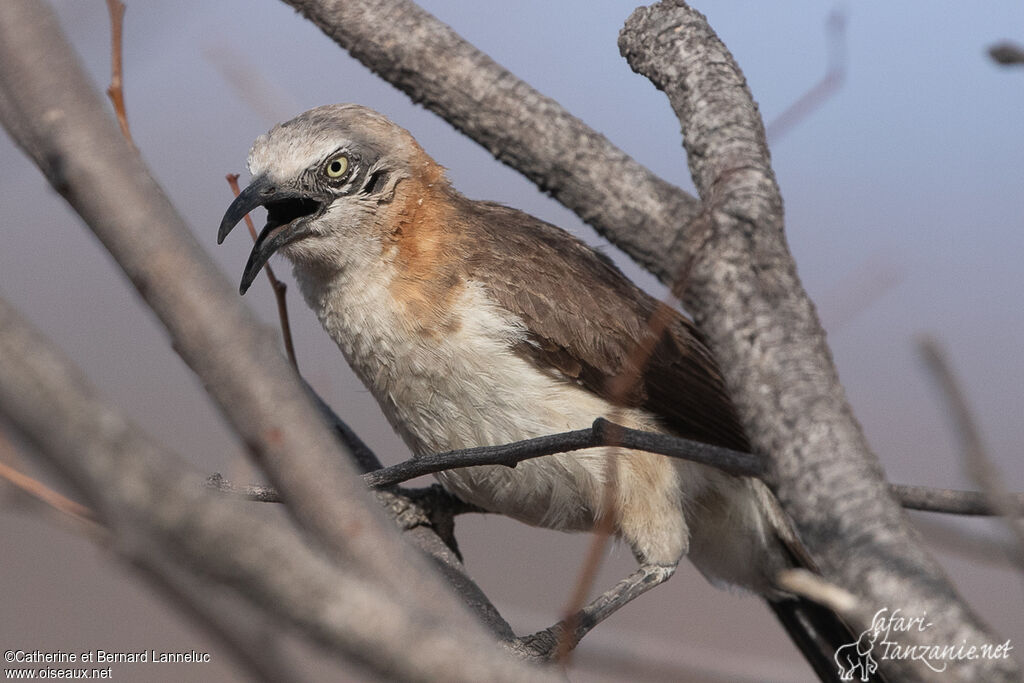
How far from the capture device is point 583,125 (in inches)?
104

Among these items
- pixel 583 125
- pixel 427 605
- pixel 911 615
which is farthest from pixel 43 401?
pixel 583 125

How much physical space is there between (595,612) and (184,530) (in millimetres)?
3089

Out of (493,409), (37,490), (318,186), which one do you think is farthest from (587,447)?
(318,186)

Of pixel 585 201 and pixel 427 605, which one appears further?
pixel 585 201

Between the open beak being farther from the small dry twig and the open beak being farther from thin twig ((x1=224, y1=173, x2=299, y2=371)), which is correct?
the small dry twig

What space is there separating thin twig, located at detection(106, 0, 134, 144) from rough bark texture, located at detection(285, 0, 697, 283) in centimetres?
84

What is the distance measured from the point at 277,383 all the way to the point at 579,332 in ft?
9.27

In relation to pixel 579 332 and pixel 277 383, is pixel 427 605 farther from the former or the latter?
pixel 579 332

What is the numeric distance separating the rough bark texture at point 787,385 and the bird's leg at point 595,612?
5.00 ft

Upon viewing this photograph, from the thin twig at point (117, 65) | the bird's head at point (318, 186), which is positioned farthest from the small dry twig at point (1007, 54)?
the bird's head at point (318, 186)

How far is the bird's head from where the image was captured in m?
3.79

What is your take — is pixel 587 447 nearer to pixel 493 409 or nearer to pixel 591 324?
pixel 493 409

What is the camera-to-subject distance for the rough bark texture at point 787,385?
4.91 ft

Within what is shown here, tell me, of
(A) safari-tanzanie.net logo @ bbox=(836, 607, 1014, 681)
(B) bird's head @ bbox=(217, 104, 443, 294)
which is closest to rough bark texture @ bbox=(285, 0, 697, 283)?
(B) bird's head @ bbox=(217, 104, 443, 294)
